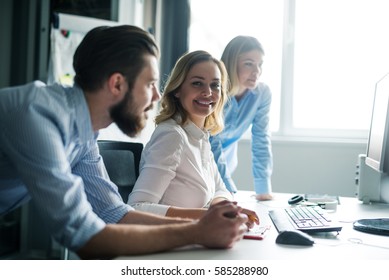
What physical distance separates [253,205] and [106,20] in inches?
64.2

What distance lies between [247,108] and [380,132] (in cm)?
76

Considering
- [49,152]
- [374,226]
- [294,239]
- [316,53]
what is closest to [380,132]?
[374,226]

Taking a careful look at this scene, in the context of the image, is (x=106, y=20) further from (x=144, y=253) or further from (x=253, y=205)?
(x=144, y=253)

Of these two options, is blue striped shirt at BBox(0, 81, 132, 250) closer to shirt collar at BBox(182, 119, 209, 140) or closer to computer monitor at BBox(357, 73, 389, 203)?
shirt collar at BBox(182, 119, 209, 140)

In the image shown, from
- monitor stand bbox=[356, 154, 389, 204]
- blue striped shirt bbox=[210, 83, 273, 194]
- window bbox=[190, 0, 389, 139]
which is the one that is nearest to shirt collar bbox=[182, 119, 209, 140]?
blue striped shirt bbox=[210, 83, 273, 194]

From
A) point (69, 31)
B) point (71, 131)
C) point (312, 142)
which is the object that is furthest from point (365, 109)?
point (71, 131)

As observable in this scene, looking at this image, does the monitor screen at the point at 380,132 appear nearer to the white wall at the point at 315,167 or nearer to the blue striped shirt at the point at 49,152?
the blue striped shirt at the point at 49,152

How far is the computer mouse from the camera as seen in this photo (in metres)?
0.91

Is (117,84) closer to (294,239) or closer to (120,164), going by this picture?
(294,239)

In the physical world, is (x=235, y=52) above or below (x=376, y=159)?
above

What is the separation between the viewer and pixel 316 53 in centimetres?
314

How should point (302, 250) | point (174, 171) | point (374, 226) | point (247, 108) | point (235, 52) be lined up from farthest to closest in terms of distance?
point (247, 108), point (235, 52), point (174, 171), point (374, 226), point (302, 250)

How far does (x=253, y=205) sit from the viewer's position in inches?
63.5

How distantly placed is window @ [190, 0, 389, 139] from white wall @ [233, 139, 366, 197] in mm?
173
